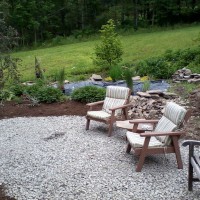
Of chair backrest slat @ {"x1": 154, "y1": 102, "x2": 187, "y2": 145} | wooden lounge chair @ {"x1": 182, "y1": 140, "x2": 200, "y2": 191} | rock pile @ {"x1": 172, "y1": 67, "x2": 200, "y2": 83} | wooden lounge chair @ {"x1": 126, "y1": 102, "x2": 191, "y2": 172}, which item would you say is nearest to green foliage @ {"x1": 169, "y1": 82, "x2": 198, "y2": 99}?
rock pile @ {"x1": 172, "y1": 67, "x2": 200, "y2": 83}

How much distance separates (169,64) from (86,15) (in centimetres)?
2058

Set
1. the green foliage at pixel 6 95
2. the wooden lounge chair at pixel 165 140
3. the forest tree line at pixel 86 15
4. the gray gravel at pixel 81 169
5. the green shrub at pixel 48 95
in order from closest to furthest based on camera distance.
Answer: the gray gravel at pixel 81 169 < the wooden lounge chair at pixel 165 140 < the green shrub at pixel 48 95 < the green foliage at pixel 6 95 < the forest tree line at pixel 86 15

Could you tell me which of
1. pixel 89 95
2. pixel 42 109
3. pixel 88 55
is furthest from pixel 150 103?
pixel 88 55

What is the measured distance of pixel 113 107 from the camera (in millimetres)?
6902

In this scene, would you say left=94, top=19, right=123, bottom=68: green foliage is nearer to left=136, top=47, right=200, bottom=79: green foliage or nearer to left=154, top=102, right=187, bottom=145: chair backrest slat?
left=136, top=47, right=200, bottom=79: green foliage

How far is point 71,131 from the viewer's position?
22.5 ft

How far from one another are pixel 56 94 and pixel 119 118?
9.31ft

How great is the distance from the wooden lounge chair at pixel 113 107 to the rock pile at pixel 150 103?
2.29 ft

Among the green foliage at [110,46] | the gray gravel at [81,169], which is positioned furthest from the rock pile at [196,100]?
the green foliage at [110,46]

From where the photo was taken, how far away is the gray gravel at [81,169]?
418 centimetres

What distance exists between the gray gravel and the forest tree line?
2183 cm

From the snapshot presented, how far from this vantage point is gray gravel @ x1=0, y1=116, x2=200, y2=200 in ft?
13.7

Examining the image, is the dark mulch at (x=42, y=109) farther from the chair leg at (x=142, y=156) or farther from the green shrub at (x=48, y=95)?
the chair leg at (x=142, y=156)

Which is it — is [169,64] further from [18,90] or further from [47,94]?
[18,90]
